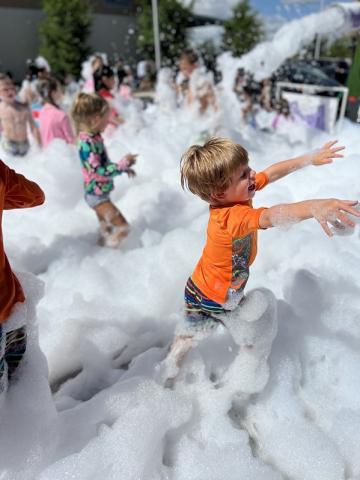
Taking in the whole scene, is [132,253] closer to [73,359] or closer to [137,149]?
[73,359]

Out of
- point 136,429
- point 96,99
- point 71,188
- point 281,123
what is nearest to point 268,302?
point 136,429

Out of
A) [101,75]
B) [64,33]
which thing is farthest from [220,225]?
[64,33]

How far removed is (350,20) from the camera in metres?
6.62

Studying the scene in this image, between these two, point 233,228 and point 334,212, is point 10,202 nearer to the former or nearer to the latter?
point 233,228

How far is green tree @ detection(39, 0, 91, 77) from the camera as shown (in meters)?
23.7

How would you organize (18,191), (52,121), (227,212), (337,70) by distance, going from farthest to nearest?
(337,70) → (52,121) → (227,212) → (18,191)

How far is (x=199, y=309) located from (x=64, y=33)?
25.7 m

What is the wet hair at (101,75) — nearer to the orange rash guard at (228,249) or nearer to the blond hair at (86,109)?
the blond hair at (86,109)

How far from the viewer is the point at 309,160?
1.88 meters

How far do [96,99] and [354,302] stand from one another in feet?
7.36

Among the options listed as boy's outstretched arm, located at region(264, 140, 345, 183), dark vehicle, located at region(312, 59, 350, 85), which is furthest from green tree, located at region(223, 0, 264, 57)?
boy's outstretched arm, located at region(264, 140, 345, 183)

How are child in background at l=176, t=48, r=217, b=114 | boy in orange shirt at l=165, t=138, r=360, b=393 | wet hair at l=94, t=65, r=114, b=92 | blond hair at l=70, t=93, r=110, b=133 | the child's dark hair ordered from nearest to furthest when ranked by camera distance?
boy in orange shirt at l=165, t=138, r=360, b=393, blond hair at l=70, t=93, r=110, b=133, the child's dark hair, wet hair at l=94, t=65, r=114, b=92, child in background at l=176, t=48, r=217, b=114

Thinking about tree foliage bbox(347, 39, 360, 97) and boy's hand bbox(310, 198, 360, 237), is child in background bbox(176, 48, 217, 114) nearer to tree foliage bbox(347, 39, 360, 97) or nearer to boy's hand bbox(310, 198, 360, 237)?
tree foliage bbox(347, 39, 360, 97)

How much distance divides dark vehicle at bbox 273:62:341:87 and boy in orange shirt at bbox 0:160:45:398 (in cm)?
729
